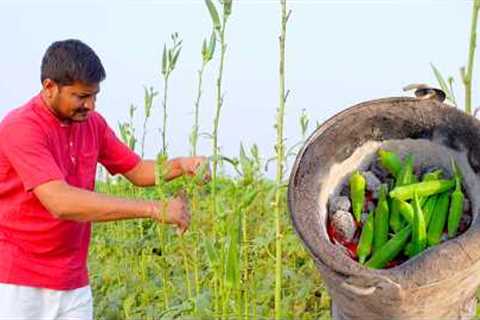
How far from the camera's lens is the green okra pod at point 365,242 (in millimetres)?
2521

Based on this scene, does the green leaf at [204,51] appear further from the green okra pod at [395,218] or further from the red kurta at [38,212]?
the green okra pod at [395,218]

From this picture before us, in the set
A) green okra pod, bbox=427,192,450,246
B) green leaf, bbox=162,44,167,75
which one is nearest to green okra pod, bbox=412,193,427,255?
green okra pod, bbox=427,192,450,246

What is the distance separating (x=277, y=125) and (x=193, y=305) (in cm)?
86

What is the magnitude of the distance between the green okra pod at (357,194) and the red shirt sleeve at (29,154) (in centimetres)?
124

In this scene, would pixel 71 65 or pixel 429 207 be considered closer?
pixel 429 207

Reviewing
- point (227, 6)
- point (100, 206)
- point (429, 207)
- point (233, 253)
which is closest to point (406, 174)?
point (429, 207)

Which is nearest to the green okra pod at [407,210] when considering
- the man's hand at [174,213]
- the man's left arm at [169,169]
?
the man's hand at [174,213]

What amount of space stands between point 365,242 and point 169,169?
1.33m

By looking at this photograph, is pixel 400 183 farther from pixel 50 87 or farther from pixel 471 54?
pixel 50 87

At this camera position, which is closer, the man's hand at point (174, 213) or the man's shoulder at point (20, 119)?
the man's hand at point (174, 213)

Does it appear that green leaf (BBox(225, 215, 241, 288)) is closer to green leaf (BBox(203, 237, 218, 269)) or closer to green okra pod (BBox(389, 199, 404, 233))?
green leaf (BBox(203, 237, 218, 269))

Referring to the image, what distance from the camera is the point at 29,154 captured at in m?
3.34

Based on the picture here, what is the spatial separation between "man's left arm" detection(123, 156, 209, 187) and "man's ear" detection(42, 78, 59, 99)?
0.55 metres

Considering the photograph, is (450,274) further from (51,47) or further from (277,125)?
(51,47)
